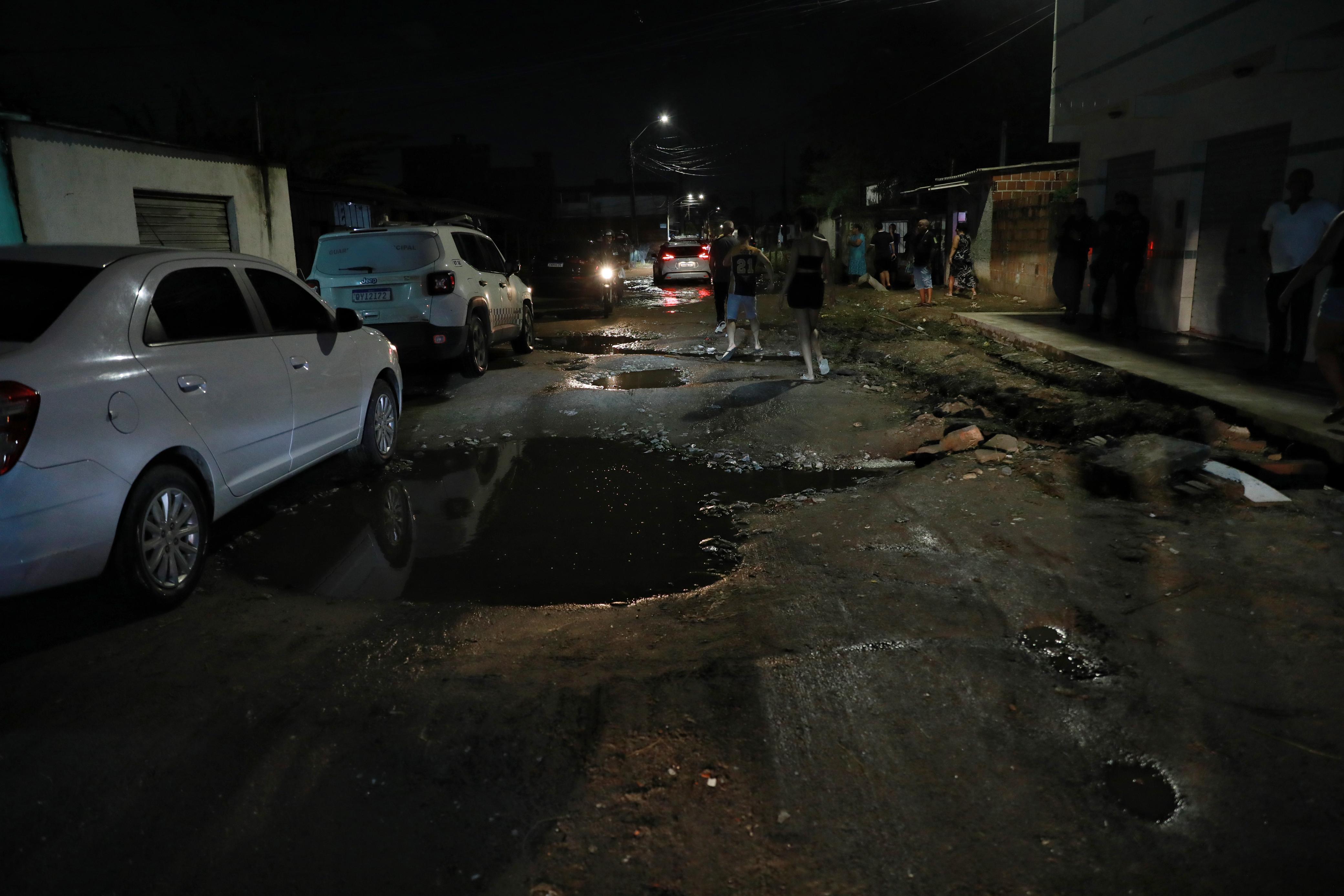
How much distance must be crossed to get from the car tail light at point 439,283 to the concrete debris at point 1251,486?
25.9 feet

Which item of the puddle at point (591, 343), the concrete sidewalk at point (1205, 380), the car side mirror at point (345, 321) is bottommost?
the puddle at point (591, 343)

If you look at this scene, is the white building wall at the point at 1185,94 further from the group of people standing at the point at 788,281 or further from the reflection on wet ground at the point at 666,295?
the reflection on wet ground at the point at 666,295

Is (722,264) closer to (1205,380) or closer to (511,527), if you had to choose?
(1205,380)

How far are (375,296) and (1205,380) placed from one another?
28.8 ft

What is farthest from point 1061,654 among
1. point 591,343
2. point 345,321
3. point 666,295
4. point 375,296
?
point 666,295

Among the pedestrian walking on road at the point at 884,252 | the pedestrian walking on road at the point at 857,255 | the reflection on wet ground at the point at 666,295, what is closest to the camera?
the reflection on wet ground at the point at 666,295

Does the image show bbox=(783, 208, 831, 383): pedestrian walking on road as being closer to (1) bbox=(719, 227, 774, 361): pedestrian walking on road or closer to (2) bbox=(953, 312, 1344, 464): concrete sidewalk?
(1) bbox=(719, 227, 774, 361): pedestrian walking on road

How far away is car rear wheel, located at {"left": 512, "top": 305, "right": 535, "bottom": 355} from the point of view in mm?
13648

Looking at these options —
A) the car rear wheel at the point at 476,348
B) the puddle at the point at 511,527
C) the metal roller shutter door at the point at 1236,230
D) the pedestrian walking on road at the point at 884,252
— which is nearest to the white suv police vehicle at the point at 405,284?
the car rear wheel at the point at 476,348

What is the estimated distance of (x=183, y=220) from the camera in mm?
14500

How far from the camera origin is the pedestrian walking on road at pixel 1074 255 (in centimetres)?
1361

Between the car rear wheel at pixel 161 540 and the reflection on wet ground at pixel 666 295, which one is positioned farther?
the reflection on wet ground at pixel 666 295

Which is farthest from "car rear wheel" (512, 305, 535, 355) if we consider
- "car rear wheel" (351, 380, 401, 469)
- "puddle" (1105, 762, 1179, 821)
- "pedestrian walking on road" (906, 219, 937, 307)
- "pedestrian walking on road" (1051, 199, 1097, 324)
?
"puddle" (1105, 762, 1179, 821)

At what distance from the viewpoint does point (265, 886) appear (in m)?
2.50
